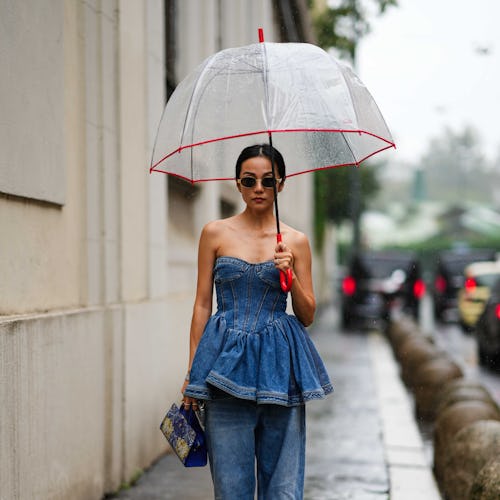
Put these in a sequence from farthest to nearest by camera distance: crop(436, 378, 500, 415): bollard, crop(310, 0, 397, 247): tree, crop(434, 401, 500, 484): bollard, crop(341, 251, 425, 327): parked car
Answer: crop(341, 251, 425, 327): parked car, crop(310, 0, 397, 247): tree, crop(436, 378, 500, 415): bollard, crop(434, 401, 500, 484): bollard

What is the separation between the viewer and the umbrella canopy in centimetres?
349

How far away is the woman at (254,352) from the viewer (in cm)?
336

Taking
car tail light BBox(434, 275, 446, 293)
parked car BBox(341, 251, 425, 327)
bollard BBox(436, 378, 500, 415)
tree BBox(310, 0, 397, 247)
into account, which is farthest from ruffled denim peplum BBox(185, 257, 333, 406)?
car tail light BBox(434, 275, 446, 293)

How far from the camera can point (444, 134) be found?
133750 mm

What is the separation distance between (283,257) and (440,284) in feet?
70.2

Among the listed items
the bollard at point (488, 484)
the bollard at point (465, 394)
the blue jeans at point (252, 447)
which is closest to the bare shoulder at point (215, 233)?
the blue jeans at point (252, 447)

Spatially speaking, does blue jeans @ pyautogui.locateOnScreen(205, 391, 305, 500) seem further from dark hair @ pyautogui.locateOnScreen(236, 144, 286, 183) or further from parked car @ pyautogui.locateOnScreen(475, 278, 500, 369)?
parked car @ pyautogui.locateOnScreen(475, 278, 500, 369)

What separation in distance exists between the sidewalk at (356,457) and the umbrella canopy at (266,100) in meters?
2.60

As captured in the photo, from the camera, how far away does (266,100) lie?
350cm

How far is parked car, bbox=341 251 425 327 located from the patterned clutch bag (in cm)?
1745

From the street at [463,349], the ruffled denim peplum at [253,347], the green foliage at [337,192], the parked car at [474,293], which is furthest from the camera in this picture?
the green foliage at [337,192]

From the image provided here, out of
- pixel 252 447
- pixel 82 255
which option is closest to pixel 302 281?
pixel 252 447

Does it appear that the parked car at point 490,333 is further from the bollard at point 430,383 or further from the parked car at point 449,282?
the parked car at point 449,282

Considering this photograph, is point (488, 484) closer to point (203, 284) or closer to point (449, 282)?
point (203, 284)
